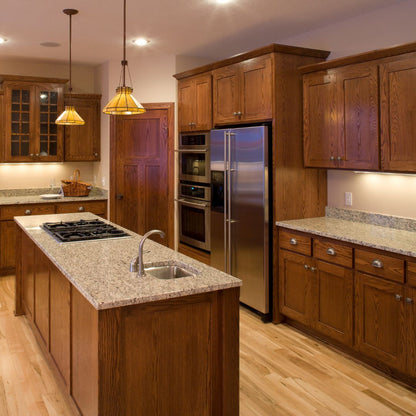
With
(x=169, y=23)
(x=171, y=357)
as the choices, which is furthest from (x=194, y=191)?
(x=171, y=357)

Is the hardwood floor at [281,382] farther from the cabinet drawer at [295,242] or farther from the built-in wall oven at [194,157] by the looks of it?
the built-in wall oven at [194,157]

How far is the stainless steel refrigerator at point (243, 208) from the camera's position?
3.98 m

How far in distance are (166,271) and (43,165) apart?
13.8 ft

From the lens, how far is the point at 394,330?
2.95m

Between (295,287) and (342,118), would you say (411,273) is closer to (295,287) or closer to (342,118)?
(295,287)

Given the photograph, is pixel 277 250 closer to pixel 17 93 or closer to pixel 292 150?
pixel 292 150

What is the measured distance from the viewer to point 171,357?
2162 mm

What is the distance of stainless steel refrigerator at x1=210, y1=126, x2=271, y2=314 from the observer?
3979mm

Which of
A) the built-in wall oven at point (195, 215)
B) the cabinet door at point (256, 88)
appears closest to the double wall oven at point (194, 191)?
the built-in wall oven at point (195, 215)

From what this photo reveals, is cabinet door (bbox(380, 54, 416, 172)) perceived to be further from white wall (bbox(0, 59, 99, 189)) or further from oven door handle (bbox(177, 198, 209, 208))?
white wall (bbox(0, 59, 99, 189))

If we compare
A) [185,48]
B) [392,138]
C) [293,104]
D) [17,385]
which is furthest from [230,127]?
[17,385]

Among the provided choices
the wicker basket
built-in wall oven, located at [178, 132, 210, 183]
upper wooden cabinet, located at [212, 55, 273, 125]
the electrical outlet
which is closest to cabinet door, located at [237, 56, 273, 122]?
upper wooden cabinet, located at [212, 55, 273, 125]

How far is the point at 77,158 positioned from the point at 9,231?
1.30 metres

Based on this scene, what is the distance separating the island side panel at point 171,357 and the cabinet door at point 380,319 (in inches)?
48.6
